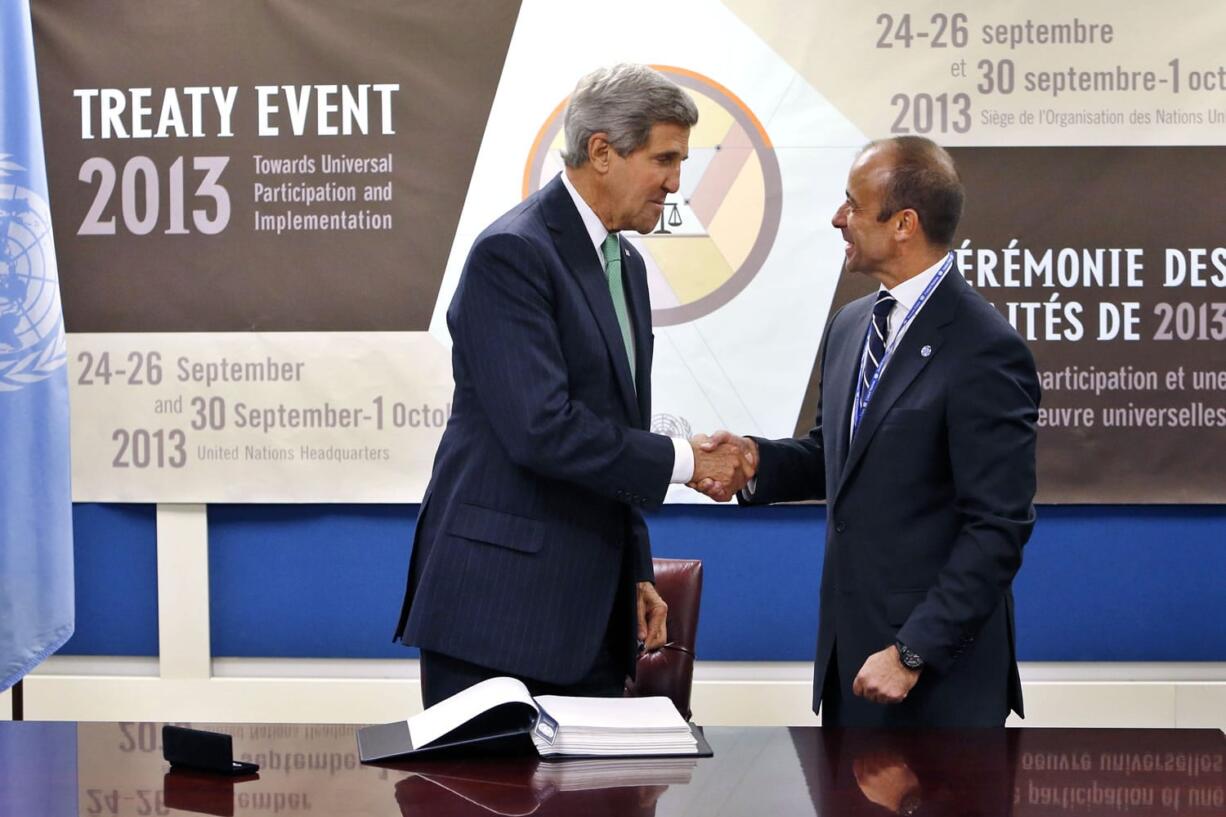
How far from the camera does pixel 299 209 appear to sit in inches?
150

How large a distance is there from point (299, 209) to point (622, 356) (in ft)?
6.56

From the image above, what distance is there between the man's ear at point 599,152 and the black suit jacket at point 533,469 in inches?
4.0

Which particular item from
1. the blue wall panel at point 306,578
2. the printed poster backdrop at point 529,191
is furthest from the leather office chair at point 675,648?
the blue wall panel at point 306,578

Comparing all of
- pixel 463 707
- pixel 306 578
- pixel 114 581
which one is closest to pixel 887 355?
pixel 463 707

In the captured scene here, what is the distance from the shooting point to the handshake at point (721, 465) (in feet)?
7.84

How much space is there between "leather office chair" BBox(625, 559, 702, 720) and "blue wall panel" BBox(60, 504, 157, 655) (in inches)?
76.7

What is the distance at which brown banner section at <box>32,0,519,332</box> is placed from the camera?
3750mm

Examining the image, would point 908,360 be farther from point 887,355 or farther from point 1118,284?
point 1118,284

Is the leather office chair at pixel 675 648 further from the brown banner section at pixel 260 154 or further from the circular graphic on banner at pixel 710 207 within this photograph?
the brown banner section at pixel 260 154

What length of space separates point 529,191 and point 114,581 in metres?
1.79

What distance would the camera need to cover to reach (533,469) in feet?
6.69

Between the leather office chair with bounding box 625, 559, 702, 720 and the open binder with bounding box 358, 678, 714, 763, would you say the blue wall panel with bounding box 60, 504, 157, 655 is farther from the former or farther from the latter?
the open binder with bounding box 358, 678, 714, 763

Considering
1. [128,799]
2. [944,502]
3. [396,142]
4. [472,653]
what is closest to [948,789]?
[944,502]

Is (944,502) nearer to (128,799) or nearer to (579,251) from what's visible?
(579,251)
